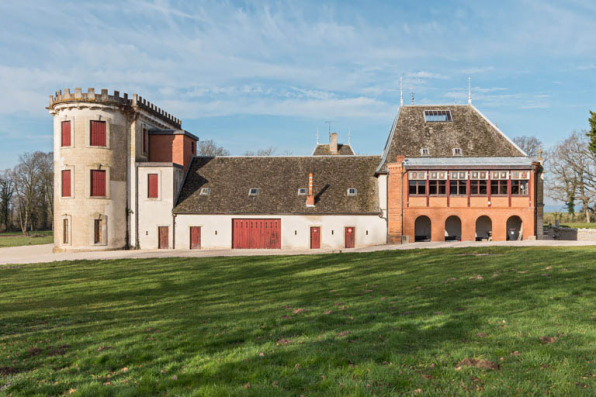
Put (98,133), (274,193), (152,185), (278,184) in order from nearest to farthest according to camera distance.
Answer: (98,133)
(152,185)
(274,193)
(278,184)

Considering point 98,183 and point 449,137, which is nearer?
point 98,183

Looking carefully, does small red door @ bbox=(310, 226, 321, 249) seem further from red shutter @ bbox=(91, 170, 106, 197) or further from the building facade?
red shutter @ bbox=(91, 170, 106, 197)

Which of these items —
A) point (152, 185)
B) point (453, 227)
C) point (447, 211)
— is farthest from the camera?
point (453, 227)

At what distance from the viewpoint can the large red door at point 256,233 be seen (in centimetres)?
3553

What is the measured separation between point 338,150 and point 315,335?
1875 inches

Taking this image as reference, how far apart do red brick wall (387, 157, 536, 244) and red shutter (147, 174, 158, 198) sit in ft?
66.3

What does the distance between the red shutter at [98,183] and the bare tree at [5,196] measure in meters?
49.7

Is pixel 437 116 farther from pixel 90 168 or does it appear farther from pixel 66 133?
pixel 66 133

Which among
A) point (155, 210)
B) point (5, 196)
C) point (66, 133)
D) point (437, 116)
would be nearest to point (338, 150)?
point (437, 116)

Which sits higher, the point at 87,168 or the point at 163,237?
the point at 87,168

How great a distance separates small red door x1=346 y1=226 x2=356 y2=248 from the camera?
35125 millimetres

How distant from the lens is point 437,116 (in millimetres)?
39312

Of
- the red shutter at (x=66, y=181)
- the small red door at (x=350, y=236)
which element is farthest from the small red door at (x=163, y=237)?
the small red door at (x=350, y=236)

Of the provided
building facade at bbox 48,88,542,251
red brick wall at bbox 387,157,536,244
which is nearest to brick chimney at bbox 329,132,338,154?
building facade at bbox 48,88,542,251
